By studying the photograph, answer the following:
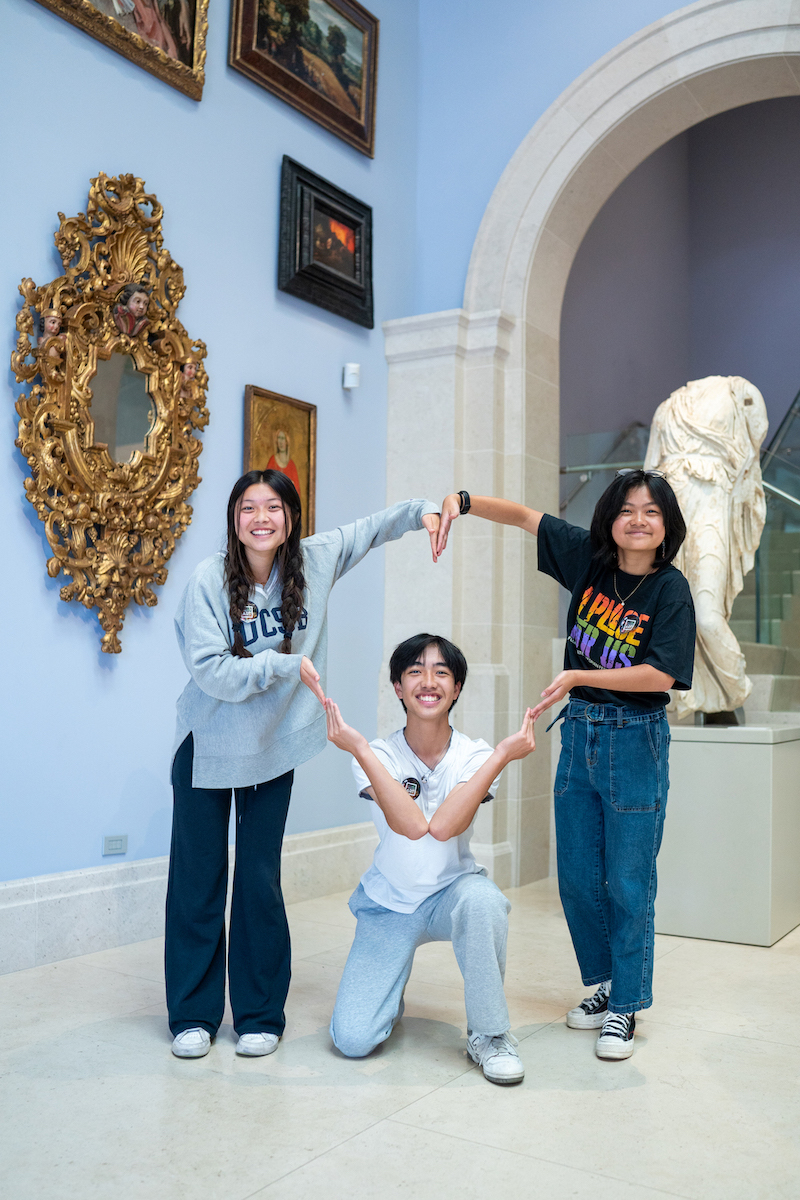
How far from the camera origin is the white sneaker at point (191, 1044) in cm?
300

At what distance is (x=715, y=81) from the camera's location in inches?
222

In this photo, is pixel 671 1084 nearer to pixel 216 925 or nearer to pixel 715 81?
pixel 216 925

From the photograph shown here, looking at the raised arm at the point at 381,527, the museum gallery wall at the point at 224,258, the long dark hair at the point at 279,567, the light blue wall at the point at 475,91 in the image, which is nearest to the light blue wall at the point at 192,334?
the museum gallery wall at the point at 224,258

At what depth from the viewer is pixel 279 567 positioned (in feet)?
10.3

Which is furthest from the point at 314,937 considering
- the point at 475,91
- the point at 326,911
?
the point at 475,91

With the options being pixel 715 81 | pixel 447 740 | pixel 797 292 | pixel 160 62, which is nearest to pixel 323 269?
pixel 160 62

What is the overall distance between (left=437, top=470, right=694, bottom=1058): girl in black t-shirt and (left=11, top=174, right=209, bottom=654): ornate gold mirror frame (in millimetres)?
1696

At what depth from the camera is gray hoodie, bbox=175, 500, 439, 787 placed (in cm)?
288

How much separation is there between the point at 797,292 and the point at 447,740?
9.51 meters

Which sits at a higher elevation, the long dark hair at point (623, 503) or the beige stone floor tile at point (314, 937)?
the long dark hair at point (623, 503)

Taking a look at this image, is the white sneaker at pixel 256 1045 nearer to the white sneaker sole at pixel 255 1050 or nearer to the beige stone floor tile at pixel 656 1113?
the white sneaker sole at pixel 255 1050

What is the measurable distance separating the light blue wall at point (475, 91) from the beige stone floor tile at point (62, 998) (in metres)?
4.06

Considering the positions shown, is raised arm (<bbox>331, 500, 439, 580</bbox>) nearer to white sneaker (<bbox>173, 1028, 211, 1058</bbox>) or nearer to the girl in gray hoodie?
the girl in gray hoodie

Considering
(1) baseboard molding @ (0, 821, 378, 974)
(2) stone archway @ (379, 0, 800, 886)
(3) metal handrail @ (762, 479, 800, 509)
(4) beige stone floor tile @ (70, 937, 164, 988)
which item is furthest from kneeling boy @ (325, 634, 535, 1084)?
(3) metal handrail @ (762, 479, 800, 509)
